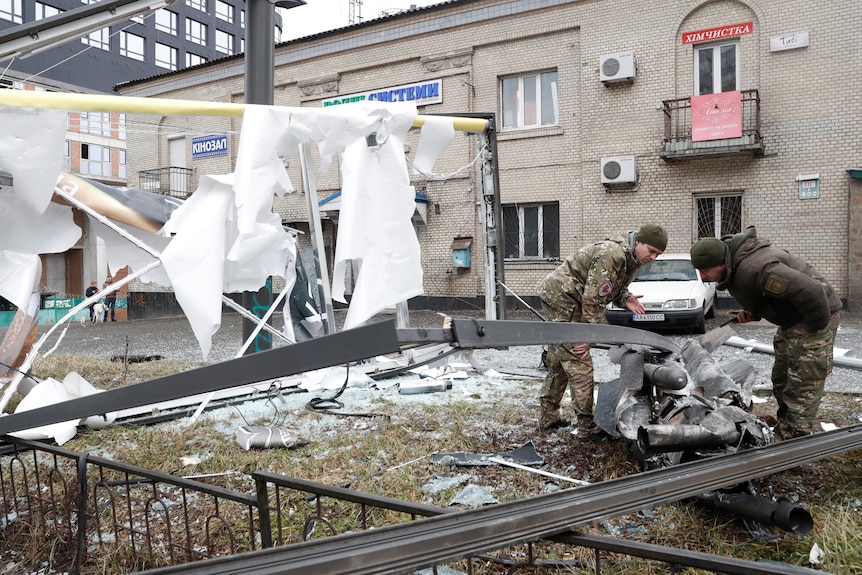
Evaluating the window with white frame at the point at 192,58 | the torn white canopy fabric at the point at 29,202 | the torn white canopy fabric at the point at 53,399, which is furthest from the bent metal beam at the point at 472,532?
the window with white frame at the point at 192,58

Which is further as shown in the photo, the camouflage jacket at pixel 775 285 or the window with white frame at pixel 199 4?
the window with white frame at pixel 199 4

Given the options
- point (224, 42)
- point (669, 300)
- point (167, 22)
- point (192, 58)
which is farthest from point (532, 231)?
point (224, 42)

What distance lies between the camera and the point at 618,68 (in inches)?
580

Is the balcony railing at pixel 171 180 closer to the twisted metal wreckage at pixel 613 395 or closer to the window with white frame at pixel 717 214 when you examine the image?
the window with white frame at pixel 717 214

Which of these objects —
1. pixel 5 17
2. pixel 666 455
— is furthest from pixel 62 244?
pixel 5 17

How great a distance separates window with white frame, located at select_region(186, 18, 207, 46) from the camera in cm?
3747

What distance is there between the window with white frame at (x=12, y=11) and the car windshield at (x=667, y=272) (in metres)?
30.3

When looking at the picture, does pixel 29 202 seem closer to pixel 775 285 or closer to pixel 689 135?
pixel 775 285

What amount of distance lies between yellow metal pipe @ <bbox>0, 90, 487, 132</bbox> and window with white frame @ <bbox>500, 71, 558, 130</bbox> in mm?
13444

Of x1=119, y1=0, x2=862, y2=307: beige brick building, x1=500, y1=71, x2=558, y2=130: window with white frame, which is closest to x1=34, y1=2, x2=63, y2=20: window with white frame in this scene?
x1=119, y1=0, x2=862, y2=307: beige brick building

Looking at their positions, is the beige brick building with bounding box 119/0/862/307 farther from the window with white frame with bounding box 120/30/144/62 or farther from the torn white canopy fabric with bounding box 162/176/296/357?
the window with white frame with bounding box 120/30/144/62

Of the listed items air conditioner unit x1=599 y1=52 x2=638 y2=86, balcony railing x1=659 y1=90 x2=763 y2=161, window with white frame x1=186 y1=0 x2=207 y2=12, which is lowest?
balcony railing x1=659 y1=90 x2=763 y2=161

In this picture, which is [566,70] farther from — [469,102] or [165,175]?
[165,175]

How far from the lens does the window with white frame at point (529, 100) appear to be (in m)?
16.2
